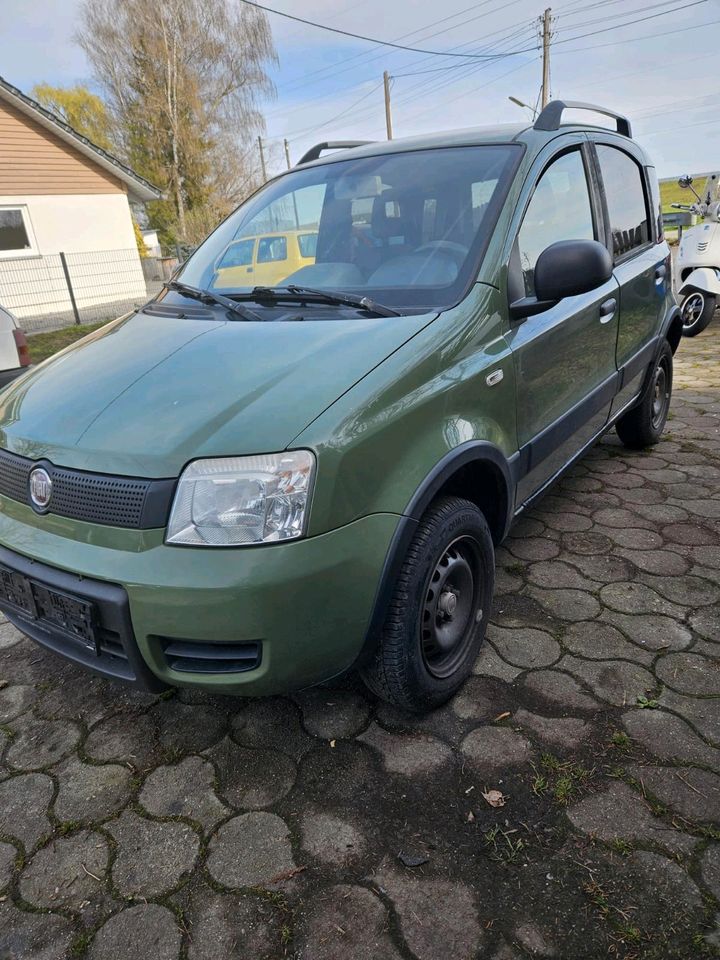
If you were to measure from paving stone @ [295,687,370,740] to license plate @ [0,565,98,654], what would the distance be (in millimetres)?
766

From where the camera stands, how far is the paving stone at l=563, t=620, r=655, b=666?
239cm

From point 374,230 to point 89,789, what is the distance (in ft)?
7.32

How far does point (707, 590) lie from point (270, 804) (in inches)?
79.9

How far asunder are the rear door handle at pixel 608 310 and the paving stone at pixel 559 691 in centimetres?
169

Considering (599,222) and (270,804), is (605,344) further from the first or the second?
(270,804)

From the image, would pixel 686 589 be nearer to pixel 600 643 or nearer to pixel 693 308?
pixel 600 643

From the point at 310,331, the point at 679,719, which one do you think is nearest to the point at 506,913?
the point at 679,719

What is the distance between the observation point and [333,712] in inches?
86.8

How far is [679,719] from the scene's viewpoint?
2.06 m

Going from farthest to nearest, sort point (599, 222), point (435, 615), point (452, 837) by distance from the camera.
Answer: point (599, 222) → point (435, 615) → point (452, 837)

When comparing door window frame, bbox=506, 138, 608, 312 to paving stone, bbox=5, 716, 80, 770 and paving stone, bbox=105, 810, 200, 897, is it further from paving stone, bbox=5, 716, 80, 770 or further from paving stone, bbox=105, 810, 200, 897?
paving stone, bbox=5, 716, 80, 770

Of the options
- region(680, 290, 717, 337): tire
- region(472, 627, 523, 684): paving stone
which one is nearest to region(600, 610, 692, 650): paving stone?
region(472, 627, 523, 684): paving stone

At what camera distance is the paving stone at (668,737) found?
6.29 feet

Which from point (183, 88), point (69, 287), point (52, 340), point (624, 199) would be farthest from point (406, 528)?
point (183, 88)
